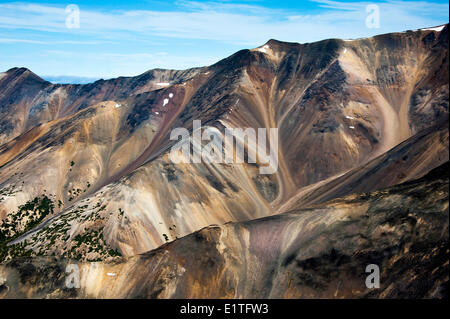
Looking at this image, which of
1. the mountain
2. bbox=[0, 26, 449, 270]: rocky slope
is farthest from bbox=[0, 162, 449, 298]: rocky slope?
bbox=[0, 26, 449, 270]: rocky slope

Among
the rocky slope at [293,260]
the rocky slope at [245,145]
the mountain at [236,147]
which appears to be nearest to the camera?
the rocky slope at [293,260]

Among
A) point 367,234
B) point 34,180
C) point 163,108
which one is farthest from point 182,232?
point 163,108

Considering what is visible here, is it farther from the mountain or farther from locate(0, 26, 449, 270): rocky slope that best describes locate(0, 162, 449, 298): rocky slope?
locate(0, 26, 449, 270): rocky slope

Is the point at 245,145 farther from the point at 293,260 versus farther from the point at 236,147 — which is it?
the point at 293,260

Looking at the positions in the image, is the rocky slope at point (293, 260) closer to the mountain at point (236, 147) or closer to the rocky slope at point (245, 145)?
the mountain at point (236, 147)

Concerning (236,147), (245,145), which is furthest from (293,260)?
(245,145)

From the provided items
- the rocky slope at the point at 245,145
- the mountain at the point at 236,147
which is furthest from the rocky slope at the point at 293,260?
the rocky slope at the point at 245,145
